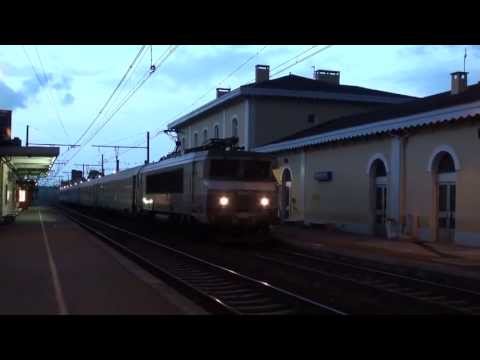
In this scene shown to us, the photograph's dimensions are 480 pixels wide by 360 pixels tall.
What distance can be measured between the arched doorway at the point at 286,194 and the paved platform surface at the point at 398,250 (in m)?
8.13

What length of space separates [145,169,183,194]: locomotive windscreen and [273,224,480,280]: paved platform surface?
13.8 ft

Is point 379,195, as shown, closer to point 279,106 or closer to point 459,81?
point 459,81

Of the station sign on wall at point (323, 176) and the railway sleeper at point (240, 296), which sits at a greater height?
the station sign on wall at point (323, 176)

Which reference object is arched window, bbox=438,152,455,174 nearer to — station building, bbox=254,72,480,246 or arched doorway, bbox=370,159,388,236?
station building, bbox=254,72,480,246

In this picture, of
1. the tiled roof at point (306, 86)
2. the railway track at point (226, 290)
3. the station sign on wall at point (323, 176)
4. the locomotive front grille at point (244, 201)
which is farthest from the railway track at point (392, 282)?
the tiled roof at point (306, 86)

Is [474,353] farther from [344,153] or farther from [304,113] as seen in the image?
[304,113]

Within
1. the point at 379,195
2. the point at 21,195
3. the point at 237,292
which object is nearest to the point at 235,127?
the point at 379,195

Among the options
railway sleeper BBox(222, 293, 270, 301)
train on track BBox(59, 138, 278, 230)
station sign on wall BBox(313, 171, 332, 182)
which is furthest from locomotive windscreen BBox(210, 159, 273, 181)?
railway sleeper BBox(222, 293, 270, 301)

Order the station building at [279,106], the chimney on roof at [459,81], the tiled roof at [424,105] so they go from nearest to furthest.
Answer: the tiled roof at [424,105] < the chimney on roof at [459,81] < the station building at [279,106]

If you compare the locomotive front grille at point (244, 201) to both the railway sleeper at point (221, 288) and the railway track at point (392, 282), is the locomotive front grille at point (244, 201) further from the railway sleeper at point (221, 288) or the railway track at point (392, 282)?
the railway sleeper at point (221, 288)

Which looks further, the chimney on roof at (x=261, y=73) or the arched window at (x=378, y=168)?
the chimney on roof at (x=261, y=73)

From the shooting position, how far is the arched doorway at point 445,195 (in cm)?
2056
